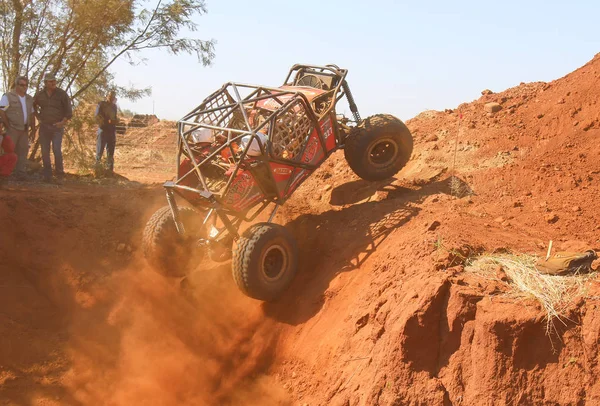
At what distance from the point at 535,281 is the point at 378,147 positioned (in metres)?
3.81

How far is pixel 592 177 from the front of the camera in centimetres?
744

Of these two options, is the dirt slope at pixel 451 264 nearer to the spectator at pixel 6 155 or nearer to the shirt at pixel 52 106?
the shirt at pixel 52 106

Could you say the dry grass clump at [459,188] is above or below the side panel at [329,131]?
below

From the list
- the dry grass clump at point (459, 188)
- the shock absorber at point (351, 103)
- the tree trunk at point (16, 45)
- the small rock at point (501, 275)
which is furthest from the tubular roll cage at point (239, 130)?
the tree trunk at point (16, 45)

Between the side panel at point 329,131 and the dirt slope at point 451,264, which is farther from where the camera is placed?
the side panel at point 329,131

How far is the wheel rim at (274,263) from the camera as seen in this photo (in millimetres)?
6594

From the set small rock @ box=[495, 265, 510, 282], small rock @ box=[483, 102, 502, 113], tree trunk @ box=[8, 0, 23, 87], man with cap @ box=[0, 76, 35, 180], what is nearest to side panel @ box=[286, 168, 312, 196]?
small rock @ box=[495, 265, 510, 282]

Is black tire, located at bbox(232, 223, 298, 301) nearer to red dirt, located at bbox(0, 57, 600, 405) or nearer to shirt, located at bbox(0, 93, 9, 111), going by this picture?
red dirt, located at bbox(0, 57, 600, 405)

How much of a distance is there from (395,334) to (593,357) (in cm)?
152

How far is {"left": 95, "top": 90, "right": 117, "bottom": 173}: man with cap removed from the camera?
34.5 ft

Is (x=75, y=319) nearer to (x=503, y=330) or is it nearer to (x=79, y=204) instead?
(x=79, y=204)

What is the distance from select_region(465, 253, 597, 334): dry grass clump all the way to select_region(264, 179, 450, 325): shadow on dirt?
5.58ft

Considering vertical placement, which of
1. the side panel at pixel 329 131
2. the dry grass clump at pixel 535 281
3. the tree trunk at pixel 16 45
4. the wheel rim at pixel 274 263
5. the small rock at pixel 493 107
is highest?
the tree trunk at pixel 16 45

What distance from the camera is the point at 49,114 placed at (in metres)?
9.22
